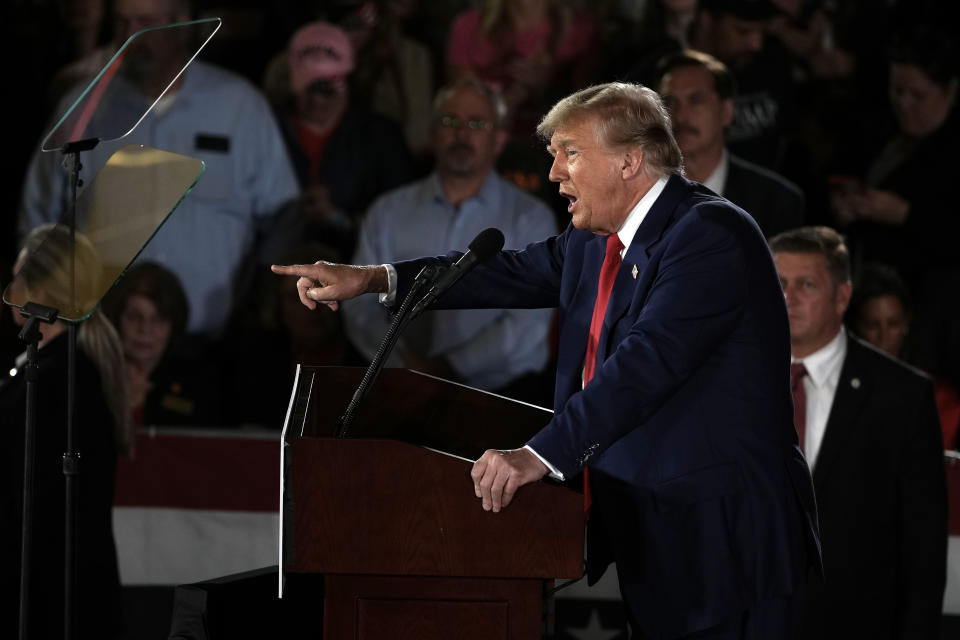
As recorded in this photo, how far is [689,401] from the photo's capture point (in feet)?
8.50

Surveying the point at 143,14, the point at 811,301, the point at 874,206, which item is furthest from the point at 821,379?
the point at 143,14

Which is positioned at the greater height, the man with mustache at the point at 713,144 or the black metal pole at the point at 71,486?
the man with mustache at the point at 713,144

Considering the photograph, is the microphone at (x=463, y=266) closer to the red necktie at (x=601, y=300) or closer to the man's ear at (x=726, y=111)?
the red necktie at (x=601, y=300)

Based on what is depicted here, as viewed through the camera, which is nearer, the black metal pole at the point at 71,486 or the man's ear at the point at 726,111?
the black metal pole at the point at 71,486

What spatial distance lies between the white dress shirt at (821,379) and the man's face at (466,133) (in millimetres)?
2118

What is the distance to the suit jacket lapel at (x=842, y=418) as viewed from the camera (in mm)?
3627

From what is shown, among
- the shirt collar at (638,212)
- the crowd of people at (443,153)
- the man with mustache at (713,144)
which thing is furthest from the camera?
the crowd of people at (443,153)

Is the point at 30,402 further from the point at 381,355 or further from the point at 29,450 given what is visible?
the point at 381,355

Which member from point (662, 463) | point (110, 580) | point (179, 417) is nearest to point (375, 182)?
point (179, 417)

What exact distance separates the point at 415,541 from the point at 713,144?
2897 millimetres

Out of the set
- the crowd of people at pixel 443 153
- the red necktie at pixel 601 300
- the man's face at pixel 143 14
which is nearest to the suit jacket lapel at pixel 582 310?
the red necktie at pixel 601 300

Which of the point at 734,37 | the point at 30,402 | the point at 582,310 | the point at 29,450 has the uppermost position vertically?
the point at 734,37

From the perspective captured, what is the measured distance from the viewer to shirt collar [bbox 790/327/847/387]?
3.74 m

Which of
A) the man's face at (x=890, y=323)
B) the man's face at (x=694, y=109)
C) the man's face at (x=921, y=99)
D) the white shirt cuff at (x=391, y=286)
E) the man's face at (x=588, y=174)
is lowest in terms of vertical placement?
the white shirt cuff at (x=391, y=286)
